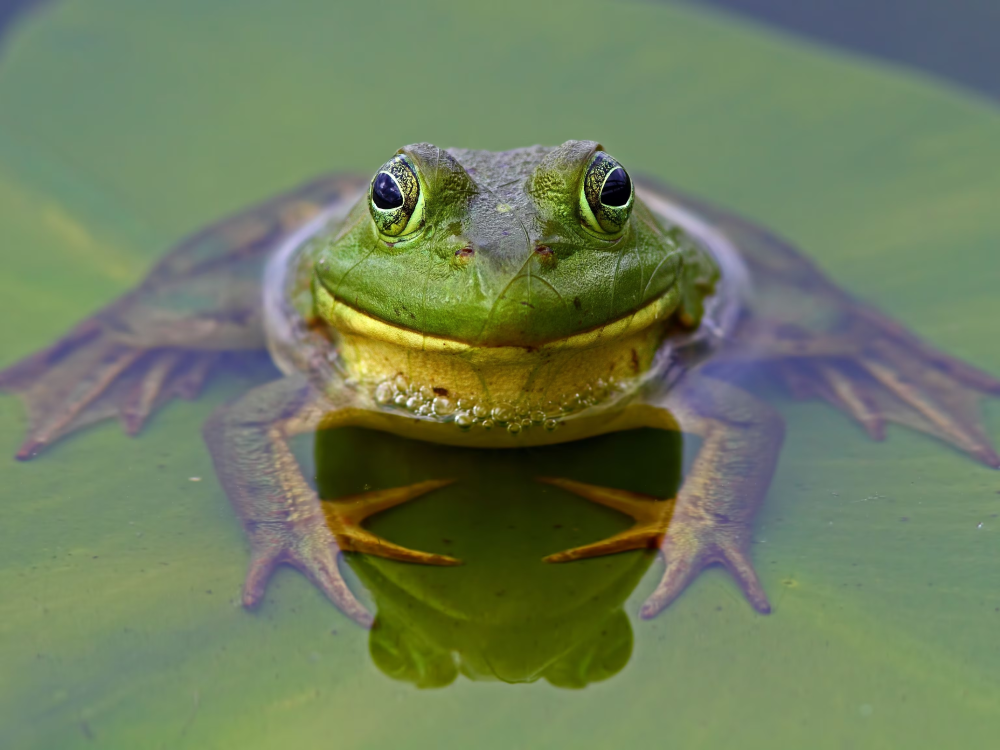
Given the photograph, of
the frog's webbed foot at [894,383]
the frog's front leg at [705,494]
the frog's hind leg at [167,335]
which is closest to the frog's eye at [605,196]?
the frog's front leg at [705,494]

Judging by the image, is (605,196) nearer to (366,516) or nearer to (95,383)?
(366,516)

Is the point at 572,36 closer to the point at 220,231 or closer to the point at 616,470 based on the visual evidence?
the point at 220,231

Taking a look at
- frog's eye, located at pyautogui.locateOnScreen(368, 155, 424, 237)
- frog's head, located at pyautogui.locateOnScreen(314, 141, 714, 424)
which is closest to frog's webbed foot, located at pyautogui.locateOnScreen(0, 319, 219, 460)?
frog's head, located at pyautogui.locateOnScreen(314, 141, 714, 424)

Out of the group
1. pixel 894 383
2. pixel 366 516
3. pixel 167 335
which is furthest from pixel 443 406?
pixel 894 383

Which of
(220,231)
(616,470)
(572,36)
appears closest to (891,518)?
(616,470)

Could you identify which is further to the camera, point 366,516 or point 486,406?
point 486,406
